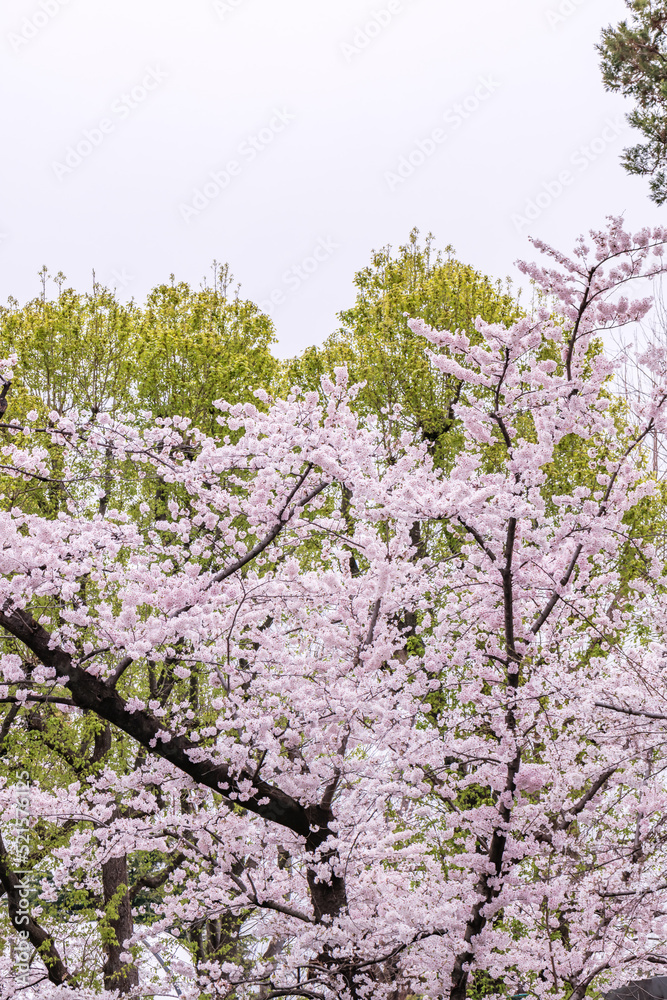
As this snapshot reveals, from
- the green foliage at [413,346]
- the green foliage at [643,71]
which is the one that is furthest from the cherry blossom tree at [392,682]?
the green foliage at [413,346]

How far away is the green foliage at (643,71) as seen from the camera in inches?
269

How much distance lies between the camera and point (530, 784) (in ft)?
17.4

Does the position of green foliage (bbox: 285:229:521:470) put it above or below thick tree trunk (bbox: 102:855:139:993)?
above

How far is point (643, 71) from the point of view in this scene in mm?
6891

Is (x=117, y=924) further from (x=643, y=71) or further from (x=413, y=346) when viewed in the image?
(x=643, y=71)

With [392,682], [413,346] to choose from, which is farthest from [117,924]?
[413,346]

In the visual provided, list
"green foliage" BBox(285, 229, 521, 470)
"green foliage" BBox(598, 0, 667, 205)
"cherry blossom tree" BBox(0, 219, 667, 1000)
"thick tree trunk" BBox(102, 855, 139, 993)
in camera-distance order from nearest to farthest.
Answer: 1. "cherry blossom tree" BBox(0, 219, 667, 1000)
2. "green foliage" BBox(598, 0, 667, 205)
3. "thick tree trunk" BBox(102, 855, 139, 993)
4. "green foliage" BBox(285, 229, 521, 470)

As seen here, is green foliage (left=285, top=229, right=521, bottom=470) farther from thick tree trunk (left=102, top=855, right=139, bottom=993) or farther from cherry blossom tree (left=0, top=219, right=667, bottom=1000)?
thick tree trunk (left=102, top=855, right=139, bottom=993)

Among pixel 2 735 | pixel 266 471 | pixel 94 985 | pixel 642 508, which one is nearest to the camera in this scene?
pixel 266 471

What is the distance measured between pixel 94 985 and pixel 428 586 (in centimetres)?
757

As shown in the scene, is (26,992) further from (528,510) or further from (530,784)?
(528,510)

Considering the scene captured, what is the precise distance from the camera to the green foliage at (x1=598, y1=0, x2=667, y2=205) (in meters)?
6.82

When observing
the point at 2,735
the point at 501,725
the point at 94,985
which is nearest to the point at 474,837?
the point at 501,725

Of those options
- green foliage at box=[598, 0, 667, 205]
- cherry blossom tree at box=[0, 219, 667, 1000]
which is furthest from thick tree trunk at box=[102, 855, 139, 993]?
green foliage at box=[598, 0, 667, 205]
